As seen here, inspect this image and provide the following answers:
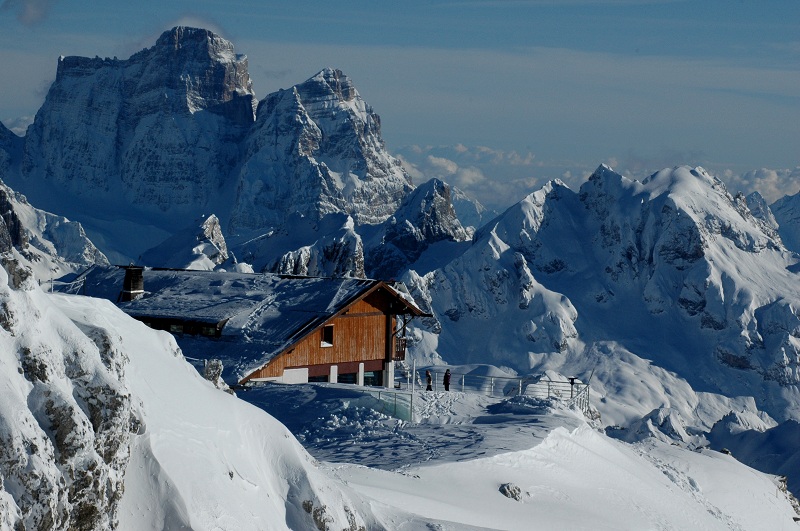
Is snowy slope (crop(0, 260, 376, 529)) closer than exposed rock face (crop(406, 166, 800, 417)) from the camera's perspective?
Yes

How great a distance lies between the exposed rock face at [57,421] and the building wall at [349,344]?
26306 mm

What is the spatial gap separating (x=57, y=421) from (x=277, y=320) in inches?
1148

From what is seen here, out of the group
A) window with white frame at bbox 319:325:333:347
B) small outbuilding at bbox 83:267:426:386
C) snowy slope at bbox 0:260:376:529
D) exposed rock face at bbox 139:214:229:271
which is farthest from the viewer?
exposed rock face at bbox 139:214:229:271

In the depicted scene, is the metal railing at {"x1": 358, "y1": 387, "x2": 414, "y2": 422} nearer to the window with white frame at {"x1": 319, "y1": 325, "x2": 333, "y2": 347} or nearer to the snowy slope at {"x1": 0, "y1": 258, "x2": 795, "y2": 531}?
the snowy slope at {"x1": 0, "y1": 258, "x2": 795, "y2": 531}

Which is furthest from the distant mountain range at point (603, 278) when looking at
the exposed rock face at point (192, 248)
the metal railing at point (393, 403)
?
the metal railing at point (393, 403)

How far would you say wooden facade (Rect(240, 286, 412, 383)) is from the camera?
40625 mm

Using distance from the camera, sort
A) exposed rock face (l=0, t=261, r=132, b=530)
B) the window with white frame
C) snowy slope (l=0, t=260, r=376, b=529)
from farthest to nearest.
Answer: the window with white frame, snowy slope (l=0, t=260, r=376, b=529), exposed rock face (l=0, t=261, r=132, b=530)

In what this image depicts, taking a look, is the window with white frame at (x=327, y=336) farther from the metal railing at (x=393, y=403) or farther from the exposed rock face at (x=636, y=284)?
the exposed rock face at (x=636, y=284)

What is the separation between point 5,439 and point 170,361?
16.8 ft

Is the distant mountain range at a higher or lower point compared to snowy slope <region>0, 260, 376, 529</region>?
higher

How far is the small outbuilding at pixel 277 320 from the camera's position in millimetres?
39688

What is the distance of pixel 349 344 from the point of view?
44125 mm

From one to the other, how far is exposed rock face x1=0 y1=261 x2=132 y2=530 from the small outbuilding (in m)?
24.5

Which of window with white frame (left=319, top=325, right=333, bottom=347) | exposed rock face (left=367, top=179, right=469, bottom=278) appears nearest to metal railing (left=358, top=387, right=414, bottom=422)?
window with white frame (left=319, top=325, right=333, bottom=347)
